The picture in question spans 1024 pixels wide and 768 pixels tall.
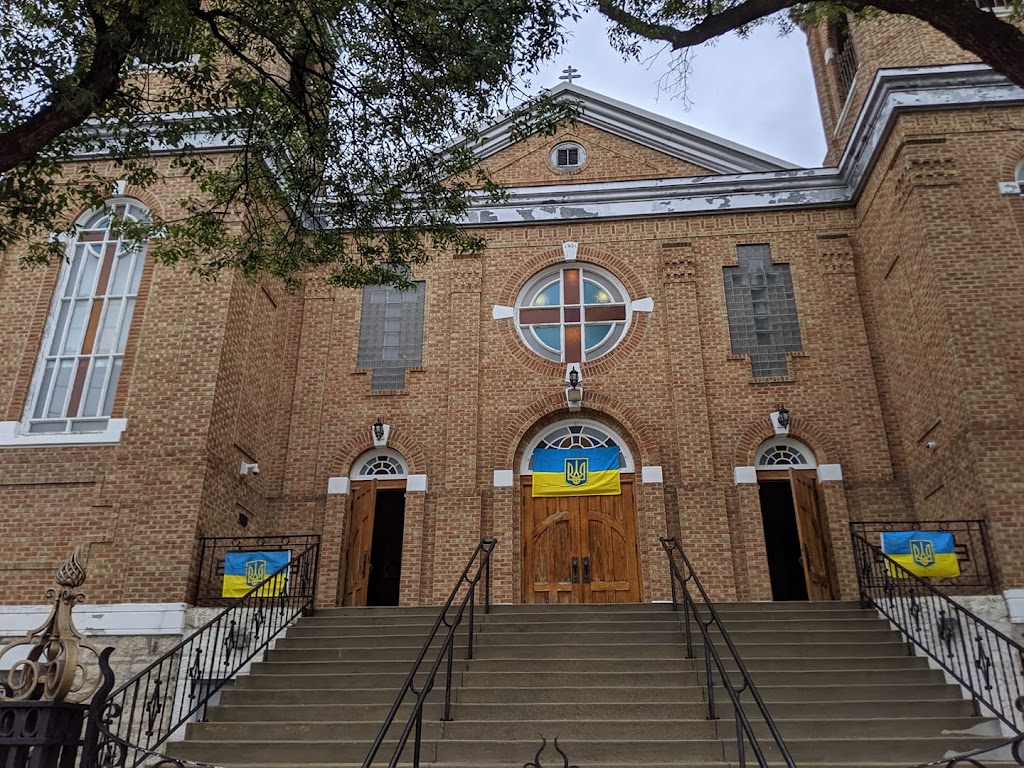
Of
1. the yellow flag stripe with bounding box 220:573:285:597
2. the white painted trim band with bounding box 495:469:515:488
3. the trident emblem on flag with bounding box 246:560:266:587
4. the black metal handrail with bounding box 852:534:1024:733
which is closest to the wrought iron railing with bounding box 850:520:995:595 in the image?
the black metal handrail with bounding box 852:534:1024:733

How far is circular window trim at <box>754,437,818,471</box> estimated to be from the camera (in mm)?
13297

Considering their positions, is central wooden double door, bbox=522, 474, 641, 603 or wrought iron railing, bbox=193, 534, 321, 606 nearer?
wrought iron railing, bbox=193, 534, 321, 606

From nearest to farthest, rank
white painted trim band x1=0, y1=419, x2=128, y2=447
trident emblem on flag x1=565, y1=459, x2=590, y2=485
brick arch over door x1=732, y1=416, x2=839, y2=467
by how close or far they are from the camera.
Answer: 1. white painted trim band x1=0, y1=419, x2=128, y2=447
2. brick arch over door x1=732, y1=416, x2=839, y2=467
3. trident emblem on flag x1=565, y1=459, x2=590, y2=485

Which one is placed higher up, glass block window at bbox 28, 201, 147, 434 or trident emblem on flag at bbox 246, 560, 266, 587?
glass block window at bbox 28, 201, 147, 434

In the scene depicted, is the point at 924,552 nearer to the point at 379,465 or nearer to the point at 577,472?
the point at 577,472

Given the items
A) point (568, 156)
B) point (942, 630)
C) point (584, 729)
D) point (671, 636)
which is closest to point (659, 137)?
point (568, 156)

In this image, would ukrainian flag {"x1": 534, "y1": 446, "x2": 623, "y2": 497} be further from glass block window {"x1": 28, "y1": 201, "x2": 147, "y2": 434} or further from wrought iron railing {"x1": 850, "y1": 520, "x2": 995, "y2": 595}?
glass block window {"x1": 28, "y1": 201, "x2": 147, "y2": 434}

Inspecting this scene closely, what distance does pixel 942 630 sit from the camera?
8.49m

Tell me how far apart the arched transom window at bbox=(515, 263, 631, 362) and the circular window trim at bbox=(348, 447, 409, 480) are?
300cm

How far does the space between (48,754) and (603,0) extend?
7.98 m

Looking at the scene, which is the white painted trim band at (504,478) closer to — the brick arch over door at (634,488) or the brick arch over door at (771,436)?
the brick arch over door at (634,488)

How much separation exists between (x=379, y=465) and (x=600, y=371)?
4.08 metres

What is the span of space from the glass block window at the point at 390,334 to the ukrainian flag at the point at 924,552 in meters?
7.98

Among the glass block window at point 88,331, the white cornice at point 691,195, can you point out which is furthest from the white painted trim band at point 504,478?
the glass block window at point 88,331
